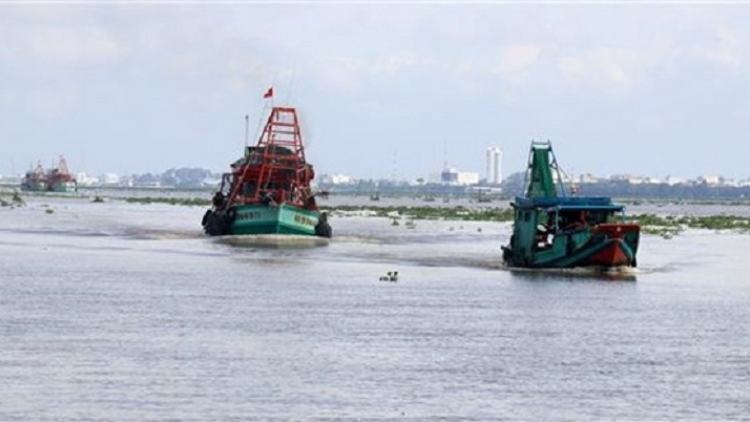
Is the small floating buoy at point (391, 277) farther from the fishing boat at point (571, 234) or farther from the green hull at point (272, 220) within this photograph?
the green hull at point (272, 220)

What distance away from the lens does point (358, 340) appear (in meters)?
46.7

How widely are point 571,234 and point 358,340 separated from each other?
2839cm

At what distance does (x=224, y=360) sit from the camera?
41375 millimetres

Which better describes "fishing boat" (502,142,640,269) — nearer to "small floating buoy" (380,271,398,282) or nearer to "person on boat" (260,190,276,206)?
"small floating buoy" (380,271,398,282)

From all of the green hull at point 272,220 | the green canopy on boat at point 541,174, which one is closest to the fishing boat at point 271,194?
the green hull at point 272,220

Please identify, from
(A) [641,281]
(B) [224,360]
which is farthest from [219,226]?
(B) [224,360]

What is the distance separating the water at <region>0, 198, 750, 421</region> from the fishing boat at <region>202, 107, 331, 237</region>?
1265 centimetres

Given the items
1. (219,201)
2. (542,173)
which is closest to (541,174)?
(542,173)

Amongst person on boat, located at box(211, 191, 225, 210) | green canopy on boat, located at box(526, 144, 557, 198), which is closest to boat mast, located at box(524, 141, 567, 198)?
green canopy on boat, located at box(526, 144, 557, 198)

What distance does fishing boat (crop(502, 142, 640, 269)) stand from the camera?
240 feet

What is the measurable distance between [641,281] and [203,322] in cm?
2828

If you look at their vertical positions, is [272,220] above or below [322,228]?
above

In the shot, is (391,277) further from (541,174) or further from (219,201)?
(219,201)

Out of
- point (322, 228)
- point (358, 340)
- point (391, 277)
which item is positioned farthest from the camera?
point (322, 228)
